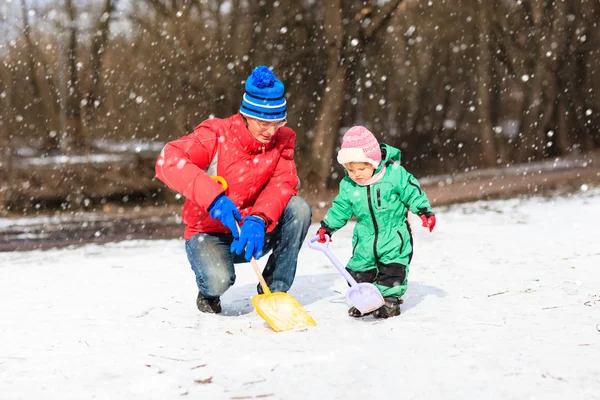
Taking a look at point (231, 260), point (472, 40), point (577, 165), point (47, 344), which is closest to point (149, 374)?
point (47, 344)

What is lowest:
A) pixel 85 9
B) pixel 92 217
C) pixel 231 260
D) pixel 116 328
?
pixel 92 217

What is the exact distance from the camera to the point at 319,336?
3.58m

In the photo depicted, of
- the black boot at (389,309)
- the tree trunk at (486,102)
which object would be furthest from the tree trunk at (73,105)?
the black boot at (389,309)

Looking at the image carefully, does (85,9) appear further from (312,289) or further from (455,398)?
(455,398)

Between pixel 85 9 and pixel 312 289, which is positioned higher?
pixel 85 9

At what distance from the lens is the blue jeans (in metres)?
4.06

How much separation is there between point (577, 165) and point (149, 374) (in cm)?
1617

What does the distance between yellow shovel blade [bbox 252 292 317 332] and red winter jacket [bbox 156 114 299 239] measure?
15.7 inches

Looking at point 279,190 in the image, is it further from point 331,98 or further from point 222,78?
point 222,78

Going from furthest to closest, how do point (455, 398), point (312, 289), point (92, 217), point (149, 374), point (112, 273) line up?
point (92, 217) < point (112, 273) < point (312, 289) < point (149, 374) < point (455, 398)

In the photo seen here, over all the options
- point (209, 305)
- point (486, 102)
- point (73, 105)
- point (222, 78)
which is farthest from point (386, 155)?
point (486, 102)

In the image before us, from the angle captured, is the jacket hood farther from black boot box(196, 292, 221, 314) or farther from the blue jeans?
black boot box(196, 292, 221, 314)

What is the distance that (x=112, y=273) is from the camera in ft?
19.4

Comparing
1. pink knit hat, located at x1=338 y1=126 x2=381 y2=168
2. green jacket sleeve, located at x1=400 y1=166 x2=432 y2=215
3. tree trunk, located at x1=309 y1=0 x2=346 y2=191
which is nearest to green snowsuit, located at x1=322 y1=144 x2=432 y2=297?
green jacket sleeve, located at x1=400 y1=166 x2=432 y2=215
